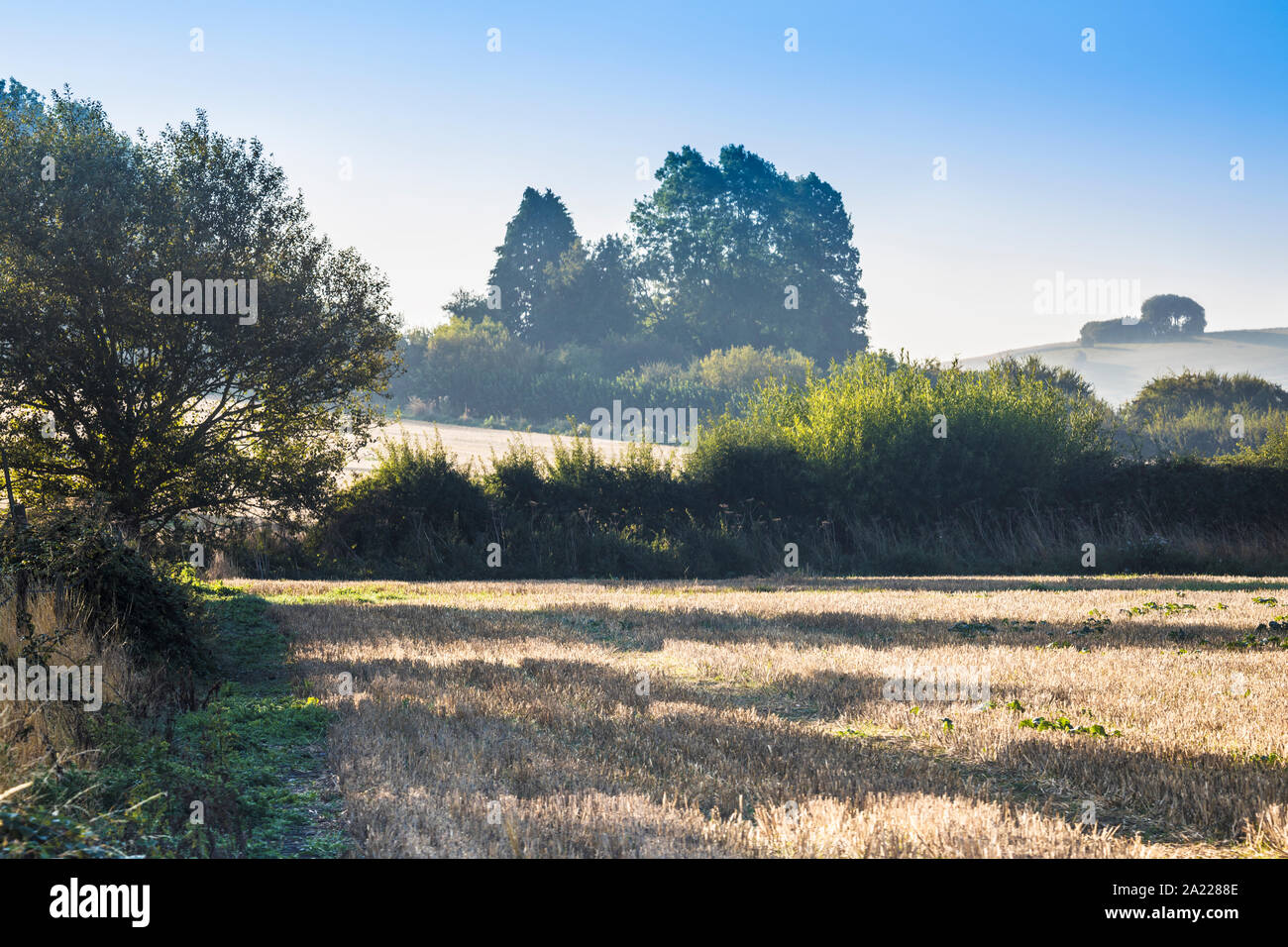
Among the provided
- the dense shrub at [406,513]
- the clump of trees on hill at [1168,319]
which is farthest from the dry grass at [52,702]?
the clump of trees on hill at [1168,319]

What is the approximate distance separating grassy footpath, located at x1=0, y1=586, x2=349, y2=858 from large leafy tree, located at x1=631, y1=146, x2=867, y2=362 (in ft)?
237

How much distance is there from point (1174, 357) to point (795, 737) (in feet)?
355

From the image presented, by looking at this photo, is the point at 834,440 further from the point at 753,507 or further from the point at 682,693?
the point at 682,693

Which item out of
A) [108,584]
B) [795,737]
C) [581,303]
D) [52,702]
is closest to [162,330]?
[108,584]

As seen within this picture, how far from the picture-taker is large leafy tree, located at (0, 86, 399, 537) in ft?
54.7

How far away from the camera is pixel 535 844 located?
14.8 feet

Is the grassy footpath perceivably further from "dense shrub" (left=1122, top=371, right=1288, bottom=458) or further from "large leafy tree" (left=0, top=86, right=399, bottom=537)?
"dense shrub" (left=1122, top=371, right=1288, bottom=458)

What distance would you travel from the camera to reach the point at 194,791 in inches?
209

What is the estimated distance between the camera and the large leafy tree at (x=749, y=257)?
259 feet

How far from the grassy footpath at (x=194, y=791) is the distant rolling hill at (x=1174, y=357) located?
8854 centimetres

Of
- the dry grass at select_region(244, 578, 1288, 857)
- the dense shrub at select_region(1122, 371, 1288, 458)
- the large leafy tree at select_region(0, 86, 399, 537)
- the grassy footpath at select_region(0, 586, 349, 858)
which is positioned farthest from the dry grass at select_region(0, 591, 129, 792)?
the dense shrub at select_region(1122, 371, 1288, 458)

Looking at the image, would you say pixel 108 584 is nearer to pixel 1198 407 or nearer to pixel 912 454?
pixel 912 454

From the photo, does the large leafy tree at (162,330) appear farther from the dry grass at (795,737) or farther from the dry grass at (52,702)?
Result: the dry grass at (52,702)
